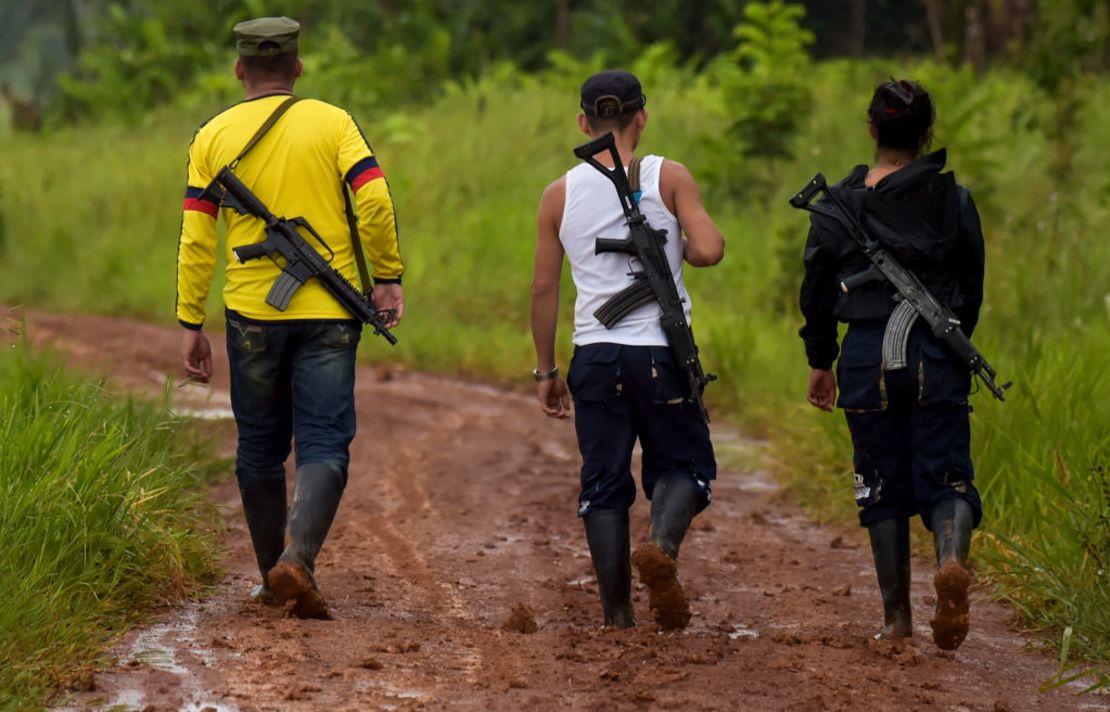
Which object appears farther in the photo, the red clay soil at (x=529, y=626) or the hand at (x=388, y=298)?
the hand at (x=388, y=298)

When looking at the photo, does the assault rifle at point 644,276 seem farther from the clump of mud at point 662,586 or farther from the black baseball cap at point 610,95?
the clump of mud at point 662,586

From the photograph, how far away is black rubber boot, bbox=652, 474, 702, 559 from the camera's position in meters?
5.53

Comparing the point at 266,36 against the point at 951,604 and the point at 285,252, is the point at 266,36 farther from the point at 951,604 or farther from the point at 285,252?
the point at 951,604

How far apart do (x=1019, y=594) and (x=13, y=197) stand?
60.8 feet

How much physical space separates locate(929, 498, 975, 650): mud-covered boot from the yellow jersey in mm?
2066

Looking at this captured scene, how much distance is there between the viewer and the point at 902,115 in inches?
215

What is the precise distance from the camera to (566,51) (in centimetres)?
3011

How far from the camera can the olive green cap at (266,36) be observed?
19.1 feet

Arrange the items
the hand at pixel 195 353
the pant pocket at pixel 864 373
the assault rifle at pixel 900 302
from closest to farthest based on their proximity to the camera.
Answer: the assault rifle at pixel 900 302 < the pant pocket at pixel 864 373 < the hand at pixel 195 353

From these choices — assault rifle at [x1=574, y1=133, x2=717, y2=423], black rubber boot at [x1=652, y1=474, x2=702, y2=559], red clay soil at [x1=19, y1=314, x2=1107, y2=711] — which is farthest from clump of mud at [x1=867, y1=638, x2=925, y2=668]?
assault rifle at [x1=574, y1=133, x2=717, y2=423]

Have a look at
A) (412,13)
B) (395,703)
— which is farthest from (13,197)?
(395,703)

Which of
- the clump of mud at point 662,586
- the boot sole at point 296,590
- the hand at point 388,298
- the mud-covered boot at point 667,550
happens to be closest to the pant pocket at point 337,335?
the hand at point 388,298

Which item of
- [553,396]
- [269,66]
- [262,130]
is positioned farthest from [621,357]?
[269,66]

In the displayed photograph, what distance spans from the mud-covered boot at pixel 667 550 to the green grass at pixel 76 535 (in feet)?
5.38
